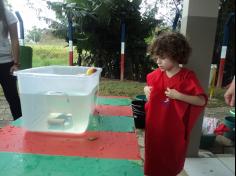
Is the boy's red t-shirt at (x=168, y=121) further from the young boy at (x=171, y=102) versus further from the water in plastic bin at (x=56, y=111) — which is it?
the water in plastic bin at (x=56, y=111)

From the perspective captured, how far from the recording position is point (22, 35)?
4.96 metres

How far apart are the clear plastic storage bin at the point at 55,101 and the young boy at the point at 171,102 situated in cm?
43

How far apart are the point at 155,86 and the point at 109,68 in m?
5.49

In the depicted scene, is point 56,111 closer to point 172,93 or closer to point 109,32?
point 172,93

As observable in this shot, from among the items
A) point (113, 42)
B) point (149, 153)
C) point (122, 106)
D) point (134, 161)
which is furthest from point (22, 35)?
point (134, 161)

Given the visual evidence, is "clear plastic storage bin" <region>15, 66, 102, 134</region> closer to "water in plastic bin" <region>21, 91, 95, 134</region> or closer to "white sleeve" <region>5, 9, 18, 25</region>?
"water in plastic bin" <region>21, 91, 95, 134</region>

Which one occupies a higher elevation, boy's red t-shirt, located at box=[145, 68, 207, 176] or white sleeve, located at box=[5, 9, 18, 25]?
white sleeve, located at box=[5, 9, 18, 25]

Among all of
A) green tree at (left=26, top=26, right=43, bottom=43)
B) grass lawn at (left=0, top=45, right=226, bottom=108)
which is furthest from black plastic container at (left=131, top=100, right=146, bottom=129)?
green tree at (left=26, top=26, right=43, bottom=43)

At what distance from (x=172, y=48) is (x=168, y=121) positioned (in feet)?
1.18

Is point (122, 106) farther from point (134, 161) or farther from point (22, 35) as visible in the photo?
point (22, 35)

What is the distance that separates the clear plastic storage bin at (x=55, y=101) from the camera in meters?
1.06

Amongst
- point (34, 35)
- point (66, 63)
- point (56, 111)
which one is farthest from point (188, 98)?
point (34, 35)

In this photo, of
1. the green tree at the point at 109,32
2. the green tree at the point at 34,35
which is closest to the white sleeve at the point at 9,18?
the green tree at the point at 109,32

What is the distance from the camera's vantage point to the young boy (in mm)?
1332
